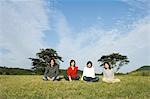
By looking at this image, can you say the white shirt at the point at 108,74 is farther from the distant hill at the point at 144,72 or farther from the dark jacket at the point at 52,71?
the distant hill at the point at 144,72

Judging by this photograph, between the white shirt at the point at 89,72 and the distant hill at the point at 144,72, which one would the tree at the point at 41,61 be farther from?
the white shirt at the point at 89,72

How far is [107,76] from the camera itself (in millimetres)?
20109

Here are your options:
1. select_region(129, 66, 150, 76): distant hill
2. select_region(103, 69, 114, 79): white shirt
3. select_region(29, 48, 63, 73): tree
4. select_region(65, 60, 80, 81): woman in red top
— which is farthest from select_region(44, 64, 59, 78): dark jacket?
select_region(29, 48, 63, 73): tree

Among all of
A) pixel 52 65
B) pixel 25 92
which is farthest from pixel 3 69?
pixel 25 92

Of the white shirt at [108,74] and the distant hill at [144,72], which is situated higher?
the distant hill at [144,72]

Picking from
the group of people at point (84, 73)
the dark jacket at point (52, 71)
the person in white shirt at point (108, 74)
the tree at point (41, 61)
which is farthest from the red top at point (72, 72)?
the tree at point (41, 61)

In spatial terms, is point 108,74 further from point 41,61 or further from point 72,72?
point 41,61

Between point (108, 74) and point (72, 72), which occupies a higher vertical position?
point (72, 72)

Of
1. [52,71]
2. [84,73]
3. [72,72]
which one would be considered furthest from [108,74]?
[52,71]

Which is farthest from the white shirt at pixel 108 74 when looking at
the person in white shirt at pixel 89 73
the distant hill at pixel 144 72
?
the distant hill at pixel 144 72

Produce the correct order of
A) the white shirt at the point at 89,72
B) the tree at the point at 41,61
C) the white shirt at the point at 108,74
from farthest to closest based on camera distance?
the tree at the point at 41,61
the white shirt at the point at 89,72
the white shirt at the point at 108,74

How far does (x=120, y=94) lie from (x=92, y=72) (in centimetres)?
725

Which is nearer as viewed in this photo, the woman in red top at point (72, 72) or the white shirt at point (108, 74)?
the white shirt at point (108, 74)

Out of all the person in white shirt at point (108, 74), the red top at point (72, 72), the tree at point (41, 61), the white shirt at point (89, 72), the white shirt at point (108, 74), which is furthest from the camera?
the tree at point (41, 61)
